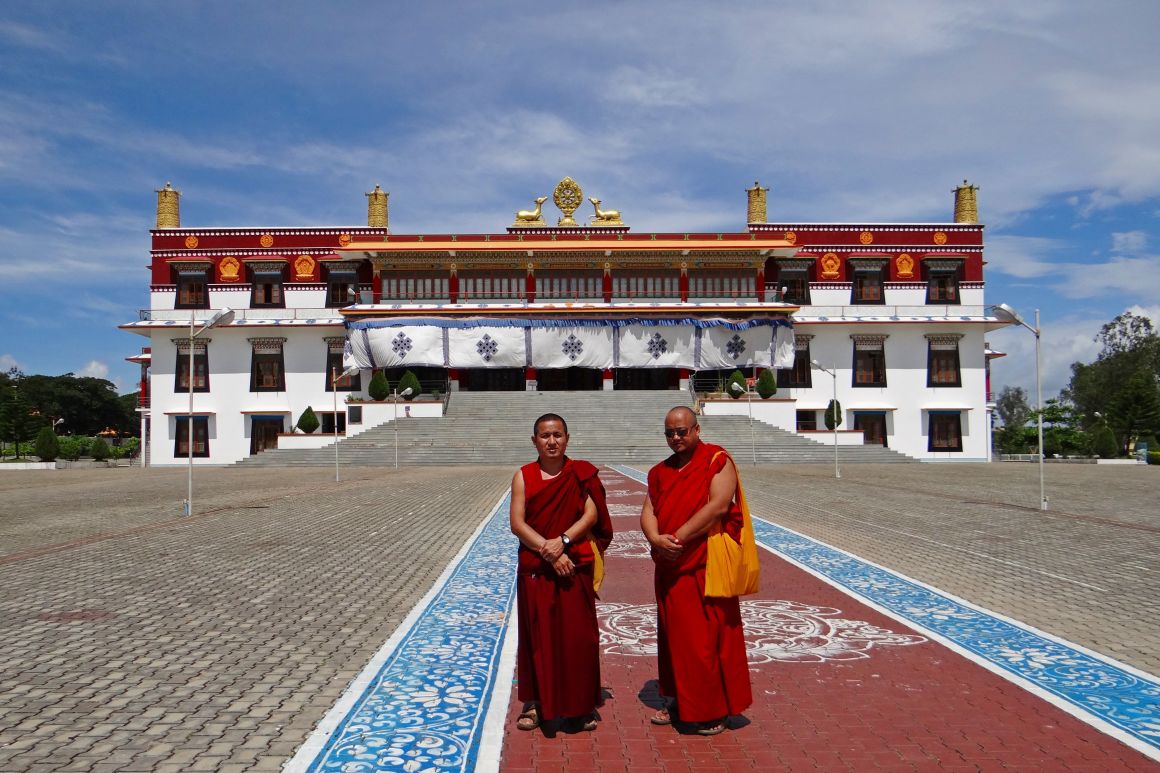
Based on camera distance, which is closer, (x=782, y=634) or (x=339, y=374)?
(x=782, y=634)

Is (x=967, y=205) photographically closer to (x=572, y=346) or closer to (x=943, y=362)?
(x=943, y=362)

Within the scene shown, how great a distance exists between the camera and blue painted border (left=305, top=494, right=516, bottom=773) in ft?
14.0

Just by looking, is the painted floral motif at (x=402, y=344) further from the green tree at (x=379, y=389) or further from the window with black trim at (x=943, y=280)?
the window with black trim at (x=943, y=280)

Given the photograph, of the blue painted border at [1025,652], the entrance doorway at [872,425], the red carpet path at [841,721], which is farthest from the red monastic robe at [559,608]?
the entrance doorway at [872,425]

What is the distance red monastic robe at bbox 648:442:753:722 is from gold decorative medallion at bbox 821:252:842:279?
41.0 meters

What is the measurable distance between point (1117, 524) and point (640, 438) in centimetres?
2128

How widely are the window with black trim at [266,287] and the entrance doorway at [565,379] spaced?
521 inches

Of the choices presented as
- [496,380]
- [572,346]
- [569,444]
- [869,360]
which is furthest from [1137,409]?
[496,380]

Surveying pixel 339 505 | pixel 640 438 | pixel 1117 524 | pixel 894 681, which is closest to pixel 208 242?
pixel 640 438

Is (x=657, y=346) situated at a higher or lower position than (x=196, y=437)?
higher

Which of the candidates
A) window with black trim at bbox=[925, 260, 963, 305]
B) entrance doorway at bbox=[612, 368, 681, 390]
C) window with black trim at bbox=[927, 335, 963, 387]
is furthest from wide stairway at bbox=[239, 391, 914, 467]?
window with black trim at bbox=[925, 260, 963, 305]

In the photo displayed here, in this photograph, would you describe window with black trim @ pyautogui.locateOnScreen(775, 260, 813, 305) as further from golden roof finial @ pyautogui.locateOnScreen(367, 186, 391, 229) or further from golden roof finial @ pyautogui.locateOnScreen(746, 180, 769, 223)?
golden roof finial @ pyautogui.locateOnScreen(367, 186, 391, 229)

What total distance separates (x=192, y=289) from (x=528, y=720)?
4299cm

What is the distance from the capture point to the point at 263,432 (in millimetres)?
41281
